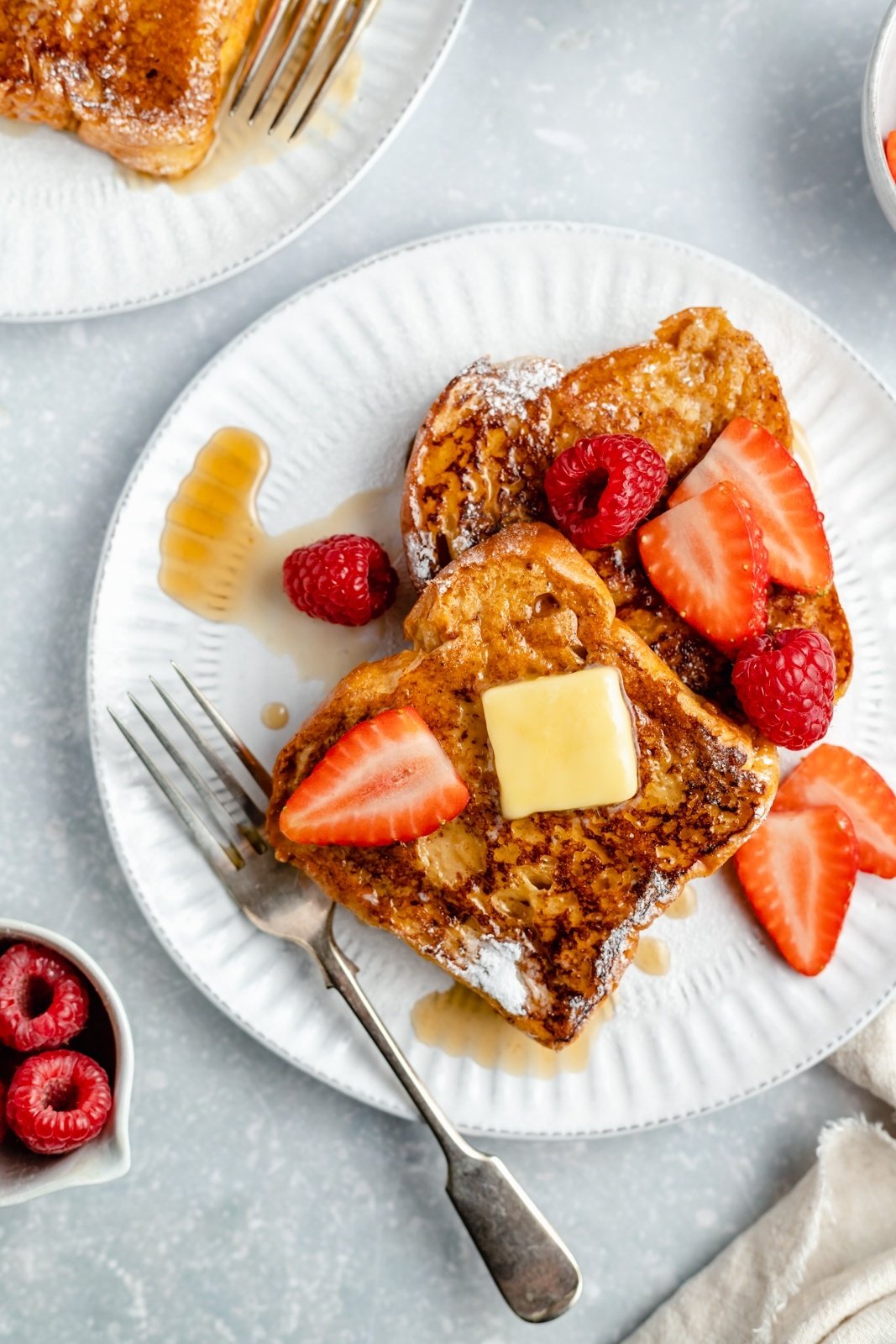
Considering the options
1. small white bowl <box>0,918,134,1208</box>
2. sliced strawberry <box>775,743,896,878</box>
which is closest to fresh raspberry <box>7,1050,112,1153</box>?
small white bowl <box>0,918,134,1208</box>

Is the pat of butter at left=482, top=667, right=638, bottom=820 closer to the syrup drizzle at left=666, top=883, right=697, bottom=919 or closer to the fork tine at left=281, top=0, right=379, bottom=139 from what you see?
the syrup drizzle at left=666, top=883, right=697, bottom=919

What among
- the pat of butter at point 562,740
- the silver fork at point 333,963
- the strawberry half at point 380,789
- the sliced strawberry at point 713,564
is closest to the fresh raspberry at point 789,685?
the sliced strawberry at point 713,564

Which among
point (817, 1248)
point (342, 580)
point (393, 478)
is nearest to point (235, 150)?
point (393, 478)

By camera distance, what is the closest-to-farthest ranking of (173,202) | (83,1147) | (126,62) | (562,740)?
(562,740) → (83,1147) → (126,62) → (173,202)

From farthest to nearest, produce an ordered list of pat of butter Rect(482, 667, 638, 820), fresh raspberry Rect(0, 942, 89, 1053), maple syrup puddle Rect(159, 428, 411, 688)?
1. maple syrup puddle Rect(159, 428, 411, 688)
2. fresh raspberry Rect(0, 942, 89, 1053)
3. pat of butter Rect(482, 667, 638, 820)

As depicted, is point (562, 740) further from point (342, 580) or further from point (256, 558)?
point (256, 558)

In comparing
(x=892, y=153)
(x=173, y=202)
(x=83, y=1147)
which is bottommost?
(x=83, y=1147)

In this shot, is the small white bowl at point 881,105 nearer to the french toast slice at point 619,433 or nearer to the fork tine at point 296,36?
the french toast slice at point 619,433
